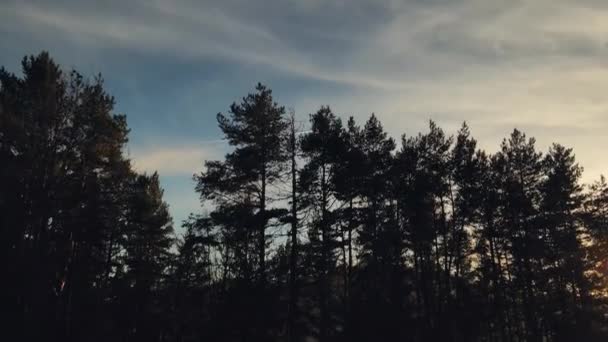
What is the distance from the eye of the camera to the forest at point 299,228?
21391 mm

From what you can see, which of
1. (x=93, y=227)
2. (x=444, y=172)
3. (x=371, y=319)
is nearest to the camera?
(x=371, y=319)

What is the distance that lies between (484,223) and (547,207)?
6211 mm

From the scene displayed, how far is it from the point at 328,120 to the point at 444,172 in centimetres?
879

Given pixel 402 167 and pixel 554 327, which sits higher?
pixel 402 167

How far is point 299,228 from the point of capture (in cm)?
2331

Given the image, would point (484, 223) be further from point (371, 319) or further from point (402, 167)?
point (371, 319)

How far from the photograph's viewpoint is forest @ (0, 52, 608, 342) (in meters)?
21.4

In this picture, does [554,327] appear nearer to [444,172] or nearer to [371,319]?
[444,172]

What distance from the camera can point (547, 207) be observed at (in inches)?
1309

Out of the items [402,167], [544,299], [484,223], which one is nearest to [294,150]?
[402,167]

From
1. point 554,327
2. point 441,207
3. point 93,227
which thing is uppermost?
point 441,207

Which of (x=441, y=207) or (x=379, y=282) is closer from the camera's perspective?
(x=379, y=282)

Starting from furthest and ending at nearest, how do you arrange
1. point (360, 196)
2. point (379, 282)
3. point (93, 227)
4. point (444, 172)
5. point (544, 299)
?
1. point (544, 299)
2. point (444, 172)
3. point (360, 196)
4. point (379, 282)
5. point (93, 227)

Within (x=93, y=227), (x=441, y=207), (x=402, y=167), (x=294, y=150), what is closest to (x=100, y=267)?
(x=93, y=227)
